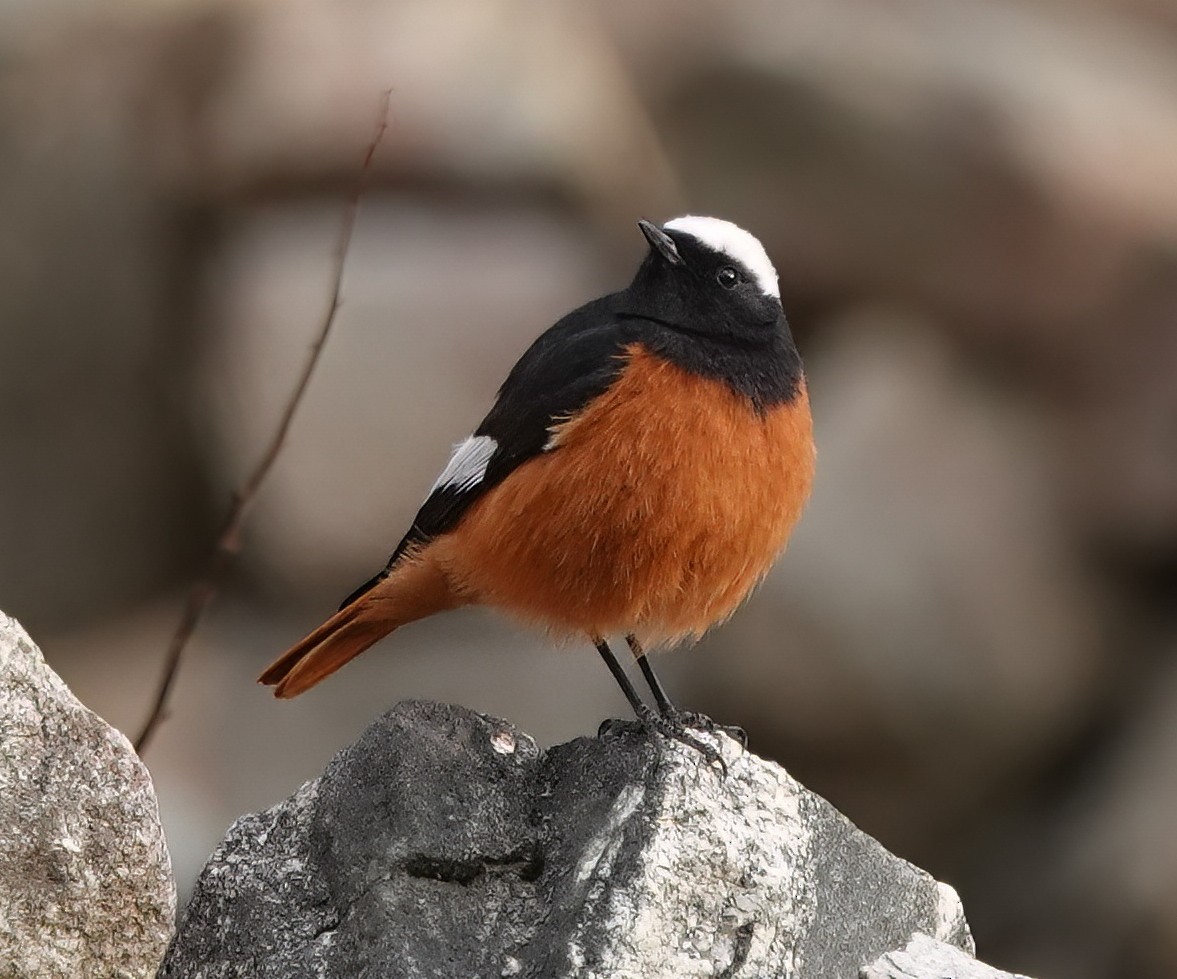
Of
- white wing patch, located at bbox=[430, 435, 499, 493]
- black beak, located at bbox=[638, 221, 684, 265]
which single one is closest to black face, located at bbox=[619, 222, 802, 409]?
black beak, located at bbox=[638, 221, 684, 265]

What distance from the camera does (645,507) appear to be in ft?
15.7

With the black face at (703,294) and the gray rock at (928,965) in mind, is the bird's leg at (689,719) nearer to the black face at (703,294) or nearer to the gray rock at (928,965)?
the gray rock at (928,965)

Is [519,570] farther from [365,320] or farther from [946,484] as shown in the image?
[946,484]

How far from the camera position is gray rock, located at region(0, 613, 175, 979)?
358 cm

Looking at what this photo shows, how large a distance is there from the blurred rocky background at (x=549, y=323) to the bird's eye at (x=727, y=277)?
17.5ft

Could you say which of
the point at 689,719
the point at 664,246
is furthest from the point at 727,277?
the point at 689,719

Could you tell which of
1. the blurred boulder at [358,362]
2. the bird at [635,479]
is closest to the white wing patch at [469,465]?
the bird at [635,479]

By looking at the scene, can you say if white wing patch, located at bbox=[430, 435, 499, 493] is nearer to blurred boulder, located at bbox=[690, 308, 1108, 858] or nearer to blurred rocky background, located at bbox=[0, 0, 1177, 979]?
blurred rocky background, located at bbox=[0, 0, 1177, 979]

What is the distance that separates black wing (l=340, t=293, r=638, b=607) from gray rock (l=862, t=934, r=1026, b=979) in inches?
69.8

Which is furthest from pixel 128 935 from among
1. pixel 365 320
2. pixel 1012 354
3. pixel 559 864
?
pixel 1012 354

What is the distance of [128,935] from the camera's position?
3.75m

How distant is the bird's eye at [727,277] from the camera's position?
5160 mm

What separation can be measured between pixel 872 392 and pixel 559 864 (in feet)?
26.9

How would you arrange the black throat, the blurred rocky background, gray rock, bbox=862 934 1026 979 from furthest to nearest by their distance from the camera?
the blurred rocky background → the black throat → gray rock, bbox=862 934 1026 979
